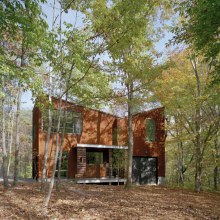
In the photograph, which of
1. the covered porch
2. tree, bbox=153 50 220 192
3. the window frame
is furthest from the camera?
the window frame

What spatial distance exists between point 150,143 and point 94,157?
5.74 m

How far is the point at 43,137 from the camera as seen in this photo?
2100 centimetres

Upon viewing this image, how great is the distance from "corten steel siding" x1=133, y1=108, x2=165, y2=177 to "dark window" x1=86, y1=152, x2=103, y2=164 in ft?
Answer: 10.5

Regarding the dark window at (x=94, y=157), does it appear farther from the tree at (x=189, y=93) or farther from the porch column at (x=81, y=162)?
the tree at (x=189, y=93)

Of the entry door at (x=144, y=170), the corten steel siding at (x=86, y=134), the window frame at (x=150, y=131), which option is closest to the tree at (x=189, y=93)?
the window frame at (x=150, y=131)

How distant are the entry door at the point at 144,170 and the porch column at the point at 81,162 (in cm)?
499

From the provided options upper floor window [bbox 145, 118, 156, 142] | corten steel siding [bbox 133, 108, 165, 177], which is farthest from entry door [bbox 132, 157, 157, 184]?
upper floor window [bbox 145, 118, 156, 142]

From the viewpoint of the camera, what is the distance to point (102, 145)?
74.1 feet

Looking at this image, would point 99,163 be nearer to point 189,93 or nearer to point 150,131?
point 150,131

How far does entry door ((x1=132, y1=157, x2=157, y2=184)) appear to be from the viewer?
80.1 feet

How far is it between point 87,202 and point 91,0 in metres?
8.18

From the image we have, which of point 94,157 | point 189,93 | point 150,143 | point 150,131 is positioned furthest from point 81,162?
point 189,93

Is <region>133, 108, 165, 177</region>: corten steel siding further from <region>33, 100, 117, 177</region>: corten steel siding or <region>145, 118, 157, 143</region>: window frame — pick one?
<region>33, 100, 117, 177</region>: corten steel siding

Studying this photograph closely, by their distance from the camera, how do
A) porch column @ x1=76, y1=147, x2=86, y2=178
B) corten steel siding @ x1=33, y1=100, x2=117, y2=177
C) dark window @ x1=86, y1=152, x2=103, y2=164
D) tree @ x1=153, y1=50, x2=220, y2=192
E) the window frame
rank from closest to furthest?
tree @ x1=153, y1=50, x2=220, y2=192 → corten steel siding @ x1=33, y1=100, x2=117, y2=177 → porch column @ x1=76, y1=147, x2=86, y2=178 → dark window @ x1=86, y1=152, x2=103, y2=164 → the window frame
